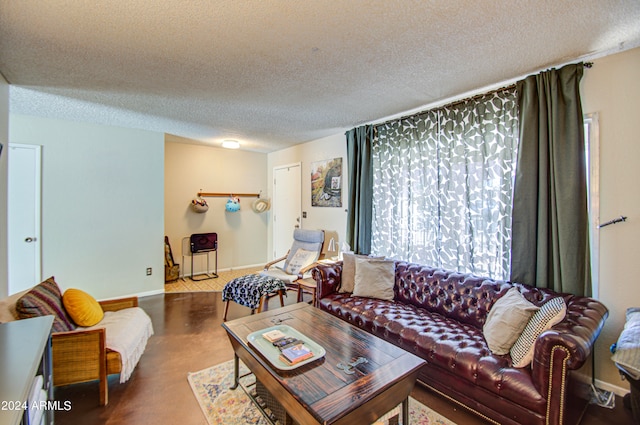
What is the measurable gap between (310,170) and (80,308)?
3.66 meters

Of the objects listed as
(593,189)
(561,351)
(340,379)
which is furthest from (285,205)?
(561,351)

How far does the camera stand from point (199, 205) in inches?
207

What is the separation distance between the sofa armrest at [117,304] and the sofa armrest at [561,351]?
10.5 ft

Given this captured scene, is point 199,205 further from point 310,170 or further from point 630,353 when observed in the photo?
point 630,353

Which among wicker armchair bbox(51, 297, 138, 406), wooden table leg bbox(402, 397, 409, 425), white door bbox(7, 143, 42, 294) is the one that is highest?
white door bbox(7, 143, 42, 294)

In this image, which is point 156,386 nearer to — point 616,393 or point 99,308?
point 99,308

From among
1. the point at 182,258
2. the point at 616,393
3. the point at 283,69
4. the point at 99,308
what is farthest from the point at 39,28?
the point at 616,393

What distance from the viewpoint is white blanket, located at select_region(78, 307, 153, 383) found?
204 cm

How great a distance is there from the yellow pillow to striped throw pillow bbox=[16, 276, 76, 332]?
1.4 inches

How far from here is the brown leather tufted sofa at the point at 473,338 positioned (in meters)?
1.49

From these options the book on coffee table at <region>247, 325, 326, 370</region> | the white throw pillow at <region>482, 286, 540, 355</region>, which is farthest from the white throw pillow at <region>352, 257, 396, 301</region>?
the book on coffee table at <region>247, 325, 326, 370</region>

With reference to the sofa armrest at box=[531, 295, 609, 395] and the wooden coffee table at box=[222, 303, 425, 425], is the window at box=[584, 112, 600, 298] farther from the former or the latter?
the wooden coffee table at box=[222, 303, 425, 425]

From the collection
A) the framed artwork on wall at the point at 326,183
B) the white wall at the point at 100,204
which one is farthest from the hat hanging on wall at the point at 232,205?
the framed artwork on wall at the point at 326,183

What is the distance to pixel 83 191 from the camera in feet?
12.7
